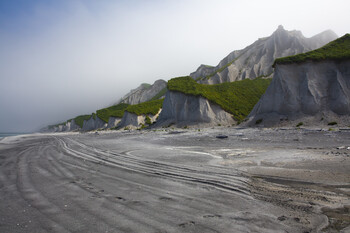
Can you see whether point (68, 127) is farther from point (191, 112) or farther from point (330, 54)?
point (330, 54)

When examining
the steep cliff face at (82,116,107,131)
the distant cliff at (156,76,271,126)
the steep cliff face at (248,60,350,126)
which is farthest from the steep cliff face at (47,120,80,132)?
the steep cliff face at (248,60,350,126)

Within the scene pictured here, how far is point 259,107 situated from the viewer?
97.1ft

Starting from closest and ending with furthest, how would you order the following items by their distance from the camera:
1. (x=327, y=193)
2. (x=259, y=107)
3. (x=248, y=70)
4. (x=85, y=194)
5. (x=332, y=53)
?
(x=327, y=193), (x=85, y=194), (x=332, y=53), (x=259, y=107), (x=248, y=70)

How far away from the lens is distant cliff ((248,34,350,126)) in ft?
75.8

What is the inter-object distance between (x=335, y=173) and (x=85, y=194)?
6.65 m

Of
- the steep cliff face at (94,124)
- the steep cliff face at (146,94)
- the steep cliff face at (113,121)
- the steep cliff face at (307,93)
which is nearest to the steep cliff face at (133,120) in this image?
the steep cliff face at (113,121)

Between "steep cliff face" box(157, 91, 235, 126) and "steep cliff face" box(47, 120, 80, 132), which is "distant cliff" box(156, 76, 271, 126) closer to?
"steep cliff face" box(157, 91, 235, 126)

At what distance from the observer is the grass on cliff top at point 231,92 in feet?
136

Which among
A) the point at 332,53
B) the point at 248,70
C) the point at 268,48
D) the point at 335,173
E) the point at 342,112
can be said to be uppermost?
the point at 268,48

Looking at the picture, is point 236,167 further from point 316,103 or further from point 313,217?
point 316,103

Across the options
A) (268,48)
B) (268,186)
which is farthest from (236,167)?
(268,48)

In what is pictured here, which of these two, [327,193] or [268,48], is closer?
[327,193]

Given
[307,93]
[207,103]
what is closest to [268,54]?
[207,103]

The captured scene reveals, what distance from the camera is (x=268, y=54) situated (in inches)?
3123
